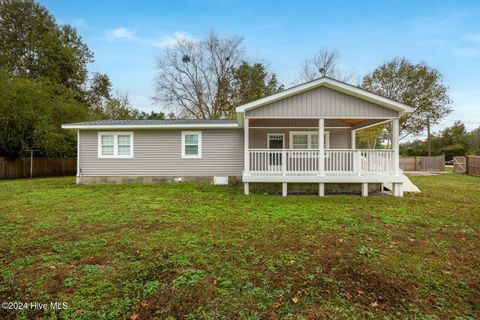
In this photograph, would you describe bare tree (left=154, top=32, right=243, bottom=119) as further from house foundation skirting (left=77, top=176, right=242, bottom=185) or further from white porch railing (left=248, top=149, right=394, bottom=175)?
white porch railing (left=248, top=149, right=394, bottom=175)

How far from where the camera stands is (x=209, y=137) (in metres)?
11.4

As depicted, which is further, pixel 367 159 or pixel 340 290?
pixel 367 159

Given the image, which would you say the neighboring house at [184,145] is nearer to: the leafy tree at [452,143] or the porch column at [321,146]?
the porch column at [321,146]

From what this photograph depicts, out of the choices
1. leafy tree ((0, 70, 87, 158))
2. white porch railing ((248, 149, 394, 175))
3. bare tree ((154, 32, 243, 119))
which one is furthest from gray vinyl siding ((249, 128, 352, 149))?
bare tree ((154, 32, 243, 119))

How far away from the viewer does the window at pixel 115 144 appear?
37.7ft

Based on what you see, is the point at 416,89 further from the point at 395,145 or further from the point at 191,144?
the point at 191,144

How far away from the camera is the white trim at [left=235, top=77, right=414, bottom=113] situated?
8.48 metres

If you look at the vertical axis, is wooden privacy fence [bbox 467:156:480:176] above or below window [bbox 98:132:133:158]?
below

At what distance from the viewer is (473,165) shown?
18.9m

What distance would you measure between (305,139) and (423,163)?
64.3 feet

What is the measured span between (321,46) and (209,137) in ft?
68.9

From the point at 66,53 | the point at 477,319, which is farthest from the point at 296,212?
the point at 66,53

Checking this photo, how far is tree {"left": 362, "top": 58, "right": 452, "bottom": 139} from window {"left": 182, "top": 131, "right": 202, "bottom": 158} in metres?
19.3

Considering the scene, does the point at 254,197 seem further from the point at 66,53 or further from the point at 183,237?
the point at 66,53
